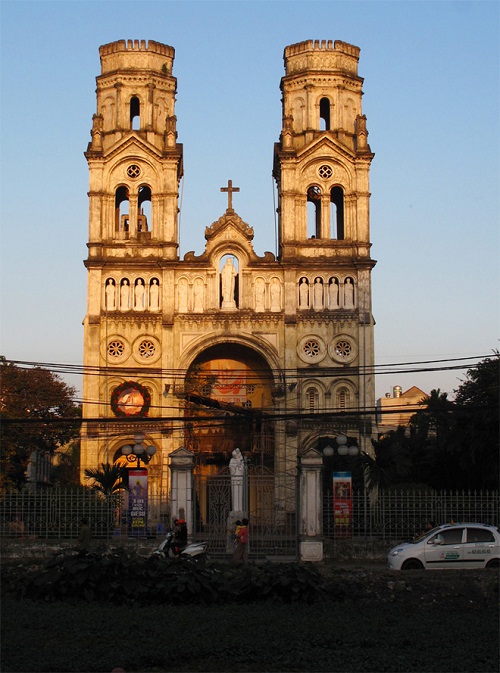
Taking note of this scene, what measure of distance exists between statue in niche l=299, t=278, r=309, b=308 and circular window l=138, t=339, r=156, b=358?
7.39 metres

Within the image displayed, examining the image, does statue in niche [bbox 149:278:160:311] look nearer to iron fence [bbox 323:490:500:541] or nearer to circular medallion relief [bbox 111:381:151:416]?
circular medallion relief [bbox 111:381:151:416]

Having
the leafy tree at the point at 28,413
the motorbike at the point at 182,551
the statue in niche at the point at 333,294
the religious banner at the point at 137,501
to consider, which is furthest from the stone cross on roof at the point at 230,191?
the motorbike at the point at 182,551

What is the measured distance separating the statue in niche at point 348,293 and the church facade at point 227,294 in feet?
0.22

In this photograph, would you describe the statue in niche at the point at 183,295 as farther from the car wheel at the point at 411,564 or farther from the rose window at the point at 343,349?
the car wheel at the point at 411,564

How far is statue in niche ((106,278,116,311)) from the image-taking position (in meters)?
49.9

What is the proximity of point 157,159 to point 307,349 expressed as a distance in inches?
481

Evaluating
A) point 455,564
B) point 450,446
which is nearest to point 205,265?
point 450,446

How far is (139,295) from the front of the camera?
5025 cm

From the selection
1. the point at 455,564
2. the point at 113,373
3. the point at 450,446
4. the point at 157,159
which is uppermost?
the point at 157,159

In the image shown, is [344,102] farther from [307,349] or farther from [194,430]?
[194,430]

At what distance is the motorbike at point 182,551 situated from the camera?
19422 mm

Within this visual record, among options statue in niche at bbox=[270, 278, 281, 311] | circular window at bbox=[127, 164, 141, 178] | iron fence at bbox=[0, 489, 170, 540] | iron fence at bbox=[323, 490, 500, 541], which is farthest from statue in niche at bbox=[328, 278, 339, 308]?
iron fence at bbox=[0, 489, 170, 540]

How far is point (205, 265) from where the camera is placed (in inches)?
1993

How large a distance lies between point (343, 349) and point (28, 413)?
16.4 m
